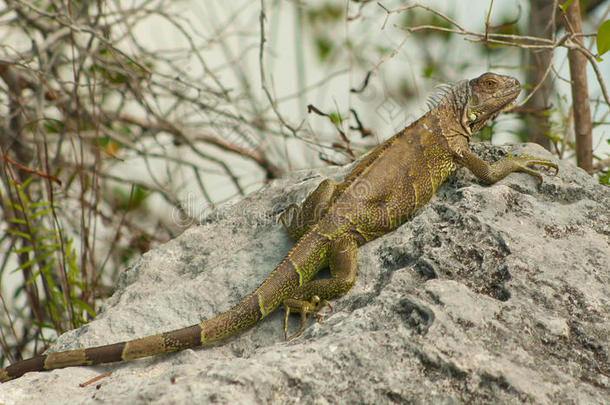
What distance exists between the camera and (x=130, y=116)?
6324 mm

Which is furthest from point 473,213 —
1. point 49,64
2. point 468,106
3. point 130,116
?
point 130,116

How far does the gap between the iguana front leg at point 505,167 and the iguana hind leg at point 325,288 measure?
1048 millimetres

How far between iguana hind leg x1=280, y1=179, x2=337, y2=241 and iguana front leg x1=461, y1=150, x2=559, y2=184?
102cm

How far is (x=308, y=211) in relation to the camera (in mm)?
3932

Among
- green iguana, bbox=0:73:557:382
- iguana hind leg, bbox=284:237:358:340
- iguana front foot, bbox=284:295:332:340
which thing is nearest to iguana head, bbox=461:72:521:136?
green iguana, bbox=0:73:557:382

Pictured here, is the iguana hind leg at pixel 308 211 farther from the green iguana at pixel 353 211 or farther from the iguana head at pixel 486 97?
the iguana head at pixel 486 97

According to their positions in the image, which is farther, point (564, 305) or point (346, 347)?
point (564, 305)

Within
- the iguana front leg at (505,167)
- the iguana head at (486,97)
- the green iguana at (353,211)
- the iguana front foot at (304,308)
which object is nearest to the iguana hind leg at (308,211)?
the green iguana at (353,211)

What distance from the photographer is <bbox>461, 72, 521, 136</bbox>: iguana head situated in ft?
14.2

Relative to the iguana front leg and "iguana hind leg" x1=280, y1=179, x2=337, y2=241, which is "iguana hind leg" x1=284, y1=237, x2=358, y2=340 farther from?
the iguana front leg

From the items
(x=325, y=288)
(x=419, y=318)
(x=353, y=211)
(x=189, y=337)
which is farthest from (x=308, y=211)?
(x=419, y=318)

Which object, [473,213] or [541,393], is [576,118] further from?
[541,393]

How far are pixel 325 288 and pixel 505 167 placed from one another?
1490mm

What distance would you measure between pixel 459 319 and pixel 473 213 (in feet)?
2.88
